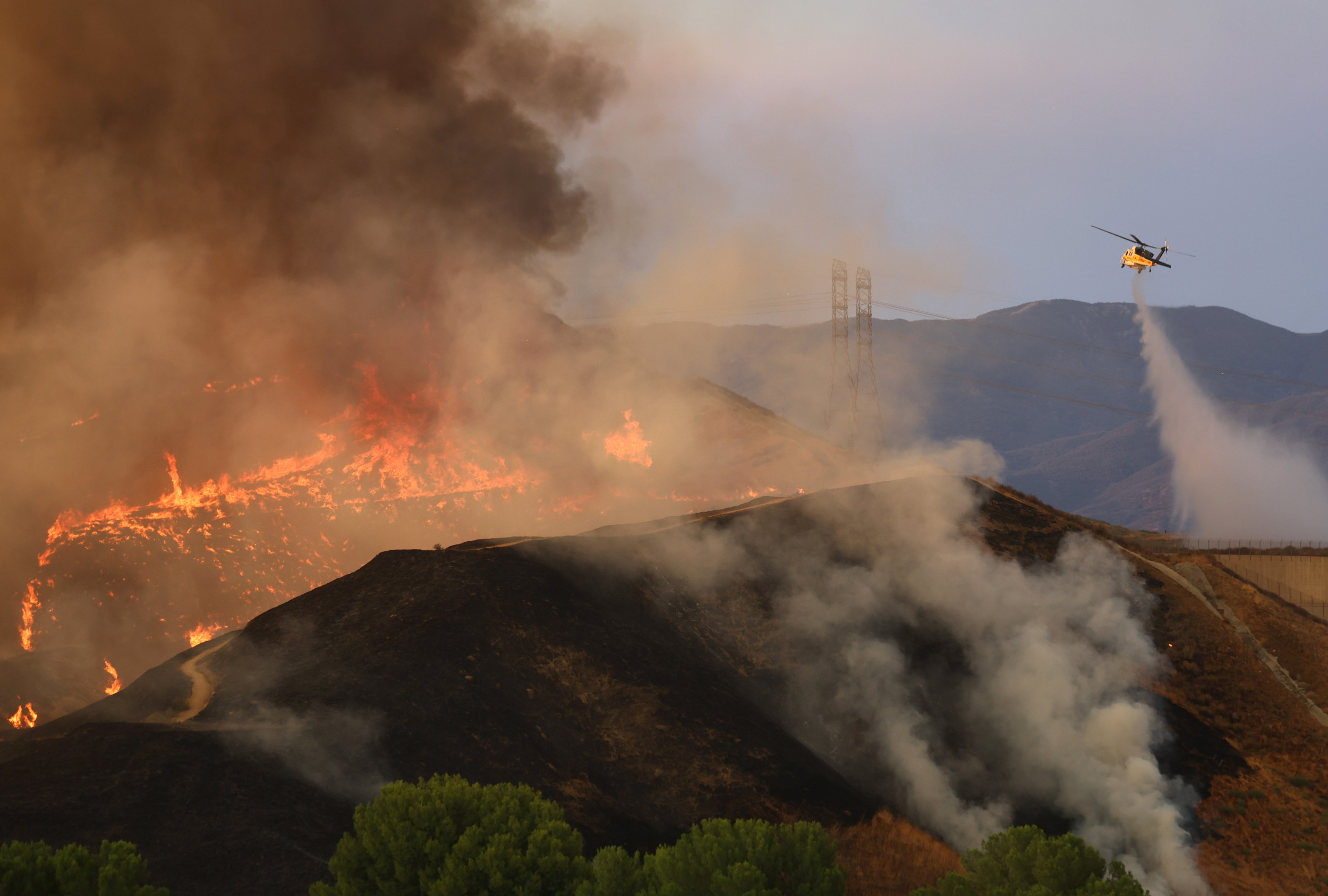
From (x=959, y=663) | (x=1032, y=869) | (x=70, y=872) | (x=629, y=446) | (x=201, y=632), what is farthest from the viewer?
(x=629, y=446)

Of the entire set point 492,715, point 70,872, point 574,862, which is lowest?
point 492,715

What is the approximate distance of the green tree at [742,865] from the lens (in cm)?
2155

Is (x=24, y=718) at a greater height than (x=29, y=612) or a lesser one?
lesser

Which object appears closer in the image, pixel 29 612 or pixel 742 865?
pixel 742 865

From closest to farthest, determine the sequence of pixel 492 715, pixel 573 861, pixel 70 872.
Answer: pixel 70 872
pixel 573 861
pixel 492 715

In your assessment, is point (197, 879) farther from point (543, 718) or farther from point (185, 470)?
point (185, 470)

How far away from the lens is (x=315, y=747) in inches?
1325

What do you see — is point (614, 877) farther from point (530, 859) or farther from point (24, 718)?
point (24, 718)

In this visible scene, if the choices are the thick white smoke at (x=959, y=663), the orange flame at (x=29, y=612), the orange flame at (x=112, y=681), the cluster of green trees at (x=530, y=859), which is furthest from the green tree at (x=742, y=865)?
the orange flame at (x=29, y=612)

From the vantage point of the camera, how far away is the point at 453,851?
2205cm

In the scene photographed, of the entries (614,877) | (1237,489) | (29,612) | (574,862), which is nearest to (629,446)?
(29,612)

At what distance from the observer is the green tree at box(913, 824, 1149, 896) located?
23016 mm

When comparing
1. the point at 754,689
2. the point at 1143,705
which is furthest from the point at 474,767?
the point at 1143,705

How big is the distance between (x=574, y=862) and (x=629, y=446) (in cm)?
6692
